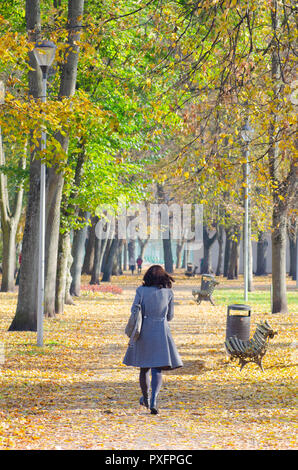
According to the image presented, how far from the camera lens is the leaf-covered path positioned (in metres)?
7.34

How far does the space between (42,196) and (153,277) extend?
271 inches

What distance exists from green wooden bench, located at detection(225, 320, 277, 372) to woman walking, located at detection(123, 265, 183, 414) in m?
3.31

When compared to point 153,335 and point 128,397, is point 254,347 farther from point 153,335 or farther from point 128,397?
point 153,335

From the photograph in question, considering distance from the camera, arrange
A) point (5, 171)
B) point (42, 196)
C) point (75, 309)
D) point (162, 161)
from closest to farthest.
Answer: point (42, 196)
point (5, 171)
point (75, 309)
point (162, 161)

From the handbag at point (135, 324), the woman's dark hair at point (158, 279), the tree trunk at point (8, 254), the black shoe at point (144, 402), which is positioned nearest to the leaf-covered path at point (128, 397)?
the black shoe at point (144, 402)

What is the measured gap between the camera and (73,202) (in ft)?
71.1

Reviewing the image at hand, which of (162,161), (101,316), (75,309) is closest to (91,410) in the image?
(101,316)

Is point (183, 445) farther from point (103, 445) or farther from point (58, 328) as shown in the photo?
point (58, 328)

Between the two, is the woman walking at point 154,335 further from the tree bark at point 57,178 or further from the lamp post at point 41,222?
the tree bark at point 57,178

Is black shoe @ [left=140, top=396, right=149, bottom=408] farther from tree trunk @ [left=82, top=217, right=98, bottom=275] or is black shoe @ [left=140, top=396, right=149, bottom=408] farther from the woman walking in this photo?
tree trunk @ [left=82, top=217, right=98, bottom=275]

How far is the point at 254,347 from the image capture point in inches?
468

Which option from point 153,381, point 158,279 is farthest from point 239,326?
point 158,279

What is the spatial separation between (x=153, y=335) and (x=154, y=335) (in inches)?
0.5

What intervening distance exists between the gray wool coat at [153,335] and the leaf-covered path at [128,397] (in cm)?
62
